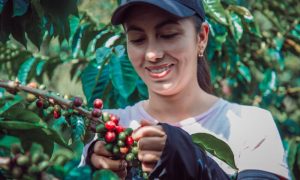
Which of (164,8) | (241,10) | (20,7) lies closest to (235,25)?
(241,10)

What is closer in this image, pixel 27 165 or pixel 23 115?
pixel 27 165

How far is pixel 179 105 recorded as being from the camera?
1977mm

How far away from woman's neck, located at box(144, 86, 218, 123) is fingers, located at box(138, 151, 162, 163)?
660 millimetres

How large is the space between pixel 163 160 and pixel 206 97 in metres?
0.75

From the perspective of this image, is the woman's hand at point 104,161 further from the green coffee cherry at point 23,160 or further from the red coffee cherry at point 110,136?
the green coffee cherry at point 23,160

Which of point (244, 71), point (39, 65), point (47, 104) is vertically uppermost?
point (47, 104)

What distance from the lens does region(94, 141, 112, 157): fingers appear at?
1.37 meters

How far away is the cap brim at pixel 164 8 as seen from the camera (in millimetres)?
1723

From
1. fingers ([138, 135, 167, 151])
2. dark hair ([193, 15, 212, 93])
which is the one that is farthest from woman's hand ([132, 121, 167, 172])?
dark hair ([193, 15, 212, 93])

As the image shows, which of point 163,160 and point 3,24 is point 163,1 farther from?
point 163,160

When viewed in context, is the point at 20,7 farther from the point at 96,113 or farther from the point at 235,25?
the point at 235,25

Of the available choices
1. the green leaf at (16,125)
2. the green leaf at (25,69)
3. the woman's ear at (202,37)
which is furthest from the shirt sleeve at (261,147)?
the green leaf at (25,69)

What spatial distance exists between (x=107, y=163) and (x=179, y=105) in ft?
2.20

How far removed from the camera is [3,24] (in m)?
1.86
